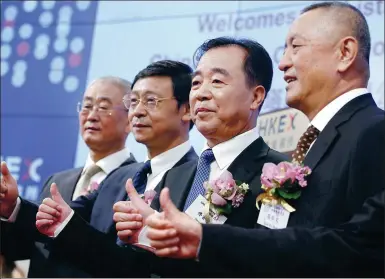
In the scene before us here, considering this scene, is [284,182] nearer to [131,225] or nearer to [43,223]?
[131,225]

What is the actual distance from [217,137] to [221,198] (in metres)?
0.32

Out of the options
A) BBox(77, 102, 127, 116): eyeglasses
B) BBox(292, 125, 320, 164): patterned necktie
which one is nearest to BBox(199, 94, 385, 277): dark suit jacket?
BBox(292, 125, 320, 164): patterned necktie

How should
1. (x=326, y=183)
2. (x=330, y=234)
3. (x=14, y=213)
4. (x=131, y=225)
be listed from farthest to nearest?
(x=14, y=213) < (x=131, y=225) < (x=326, y=183) < (x=330, y=234)

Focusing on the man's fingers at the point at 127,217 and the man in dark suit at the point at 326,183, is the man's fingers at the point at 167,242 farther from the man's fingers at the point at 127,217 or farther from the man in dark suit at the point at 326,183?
the man's fingers at the point at 127,217

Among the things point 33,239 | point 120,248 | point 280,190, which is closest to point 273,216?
point 280,190

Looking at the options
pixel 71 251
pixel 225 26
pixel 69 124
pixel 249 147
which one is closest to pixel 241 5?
pixel 225 26

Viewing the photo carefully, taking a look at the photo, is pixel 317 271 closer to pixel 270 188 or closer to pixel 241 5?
pixel 270 188

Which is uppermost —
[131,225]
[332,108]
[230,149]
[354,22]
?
[354,22]

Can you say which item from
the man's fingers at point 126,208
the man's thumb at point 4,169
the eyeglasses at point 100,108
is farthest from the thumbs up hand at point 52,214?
the eyeglasses at point 100,108

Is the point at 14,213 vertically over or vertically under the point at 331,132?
under

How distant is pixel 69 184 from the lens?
2.81m

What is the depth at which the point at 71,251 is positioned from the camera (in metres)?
1.96

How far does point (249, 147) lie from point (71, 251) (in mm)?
614

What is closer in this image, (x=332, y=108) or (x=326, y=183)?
(x=326, y=183)
